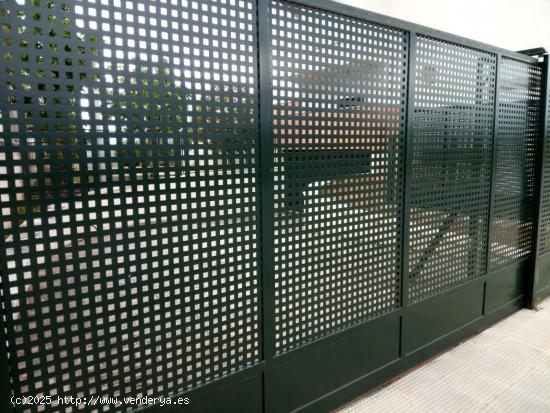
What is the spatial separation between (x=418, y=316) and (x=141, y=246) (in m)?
2.41

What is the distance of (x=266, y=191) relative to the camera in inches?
88.7

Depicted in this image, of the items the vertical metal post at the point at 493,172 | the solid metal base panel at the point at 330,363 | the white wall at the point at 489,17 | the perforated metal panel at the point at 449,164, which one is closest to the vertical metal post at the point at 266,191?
the solid metal base panel at the point at 330,363

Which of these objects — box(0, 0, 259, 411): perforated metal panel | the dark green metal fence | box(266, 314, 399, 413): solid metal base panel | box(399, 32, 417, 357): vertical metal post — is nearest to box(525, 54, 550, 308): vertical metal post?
the dark green metal fence

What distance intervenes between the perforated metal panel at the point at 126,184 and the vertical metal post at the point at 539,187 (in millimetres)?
3560

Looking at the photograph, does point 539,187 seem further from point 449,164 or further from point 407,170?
point 407,170

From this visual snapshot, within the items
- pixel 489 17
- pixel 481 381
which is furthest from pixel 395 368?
pixel 489 17

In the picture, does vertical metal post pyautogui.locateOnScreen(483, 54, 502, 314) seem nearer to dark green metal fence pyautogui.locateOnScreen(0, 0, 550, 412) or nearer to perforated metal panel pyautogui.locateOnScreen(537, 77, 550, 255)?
dark green metal fence pyautogui.locateOnScreen(0, 0, 550, 412)

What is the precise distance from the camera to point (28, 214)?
158 centimetres

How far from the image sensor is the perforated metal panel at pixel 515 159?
381 cm

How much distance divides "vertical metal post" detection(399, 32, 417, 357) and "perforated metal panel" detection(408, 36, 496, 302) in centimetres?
6

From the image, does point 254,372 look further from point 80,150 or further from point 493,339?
point 493,339

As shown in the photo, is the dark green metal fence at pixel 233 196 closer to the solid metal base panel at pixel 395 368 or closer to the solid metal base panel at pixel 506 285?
the solid metal base panel at pixel 395 368

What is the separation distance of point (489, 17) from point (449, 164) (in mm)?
5475

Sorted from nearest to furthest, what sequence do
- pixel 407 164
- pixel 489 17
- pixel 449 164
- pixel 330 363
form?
pixel 330 363, pixel 407 164, pixel 449 164, pixel 489 17
